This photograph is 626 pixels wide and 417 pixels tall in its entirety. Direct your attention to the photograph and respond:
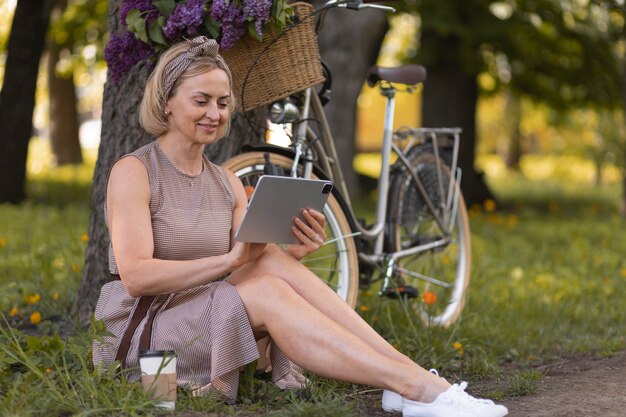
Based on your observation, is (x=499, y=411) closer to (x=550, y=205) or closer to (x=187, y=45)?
(x=187, y=45)

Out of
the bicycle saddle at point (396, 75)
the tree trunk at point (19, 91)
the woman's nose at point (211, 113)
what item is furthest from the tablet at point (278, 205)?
the tree trunk at point (19, 91)

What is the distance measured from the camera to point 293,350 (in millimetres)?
3145

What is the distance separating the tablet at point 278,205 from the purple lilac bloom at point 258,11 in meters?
0.69

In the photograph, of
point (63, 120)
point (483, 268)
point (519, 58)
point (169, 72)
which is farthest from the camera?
point (63, 120)

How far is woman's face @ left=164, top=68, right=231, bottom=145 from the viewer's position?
3.24 meters

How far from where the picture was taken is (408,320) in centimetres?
438

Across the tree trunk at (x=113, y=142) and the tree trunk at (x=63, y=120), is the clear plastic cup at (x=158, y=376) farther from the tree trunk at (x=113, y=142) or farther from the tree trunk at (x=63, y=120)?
the tree trunk at (x=63, y=120)

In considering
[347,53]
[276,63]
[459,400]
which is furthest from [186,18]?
[347,53]

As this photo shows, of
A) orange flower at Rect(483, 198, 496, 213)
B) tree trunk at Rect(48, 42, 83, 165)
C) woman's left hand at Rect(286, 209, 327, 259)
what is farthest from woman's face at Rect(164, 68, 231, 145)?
tree trunk at Rect(48, 42, 83, 165)

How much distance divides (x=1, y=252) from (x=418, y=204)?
2689mm

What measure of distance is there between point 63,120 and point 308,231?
12.7m

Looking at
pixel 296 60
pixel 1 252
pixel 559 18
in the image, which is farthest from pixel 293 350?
pixel 559 18

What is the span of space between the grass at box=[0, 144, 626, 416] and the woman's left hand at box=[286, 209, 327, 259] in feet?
1.54

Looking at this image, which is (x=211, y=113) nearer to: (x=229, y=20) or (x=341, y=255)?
(x=229, y=20)
